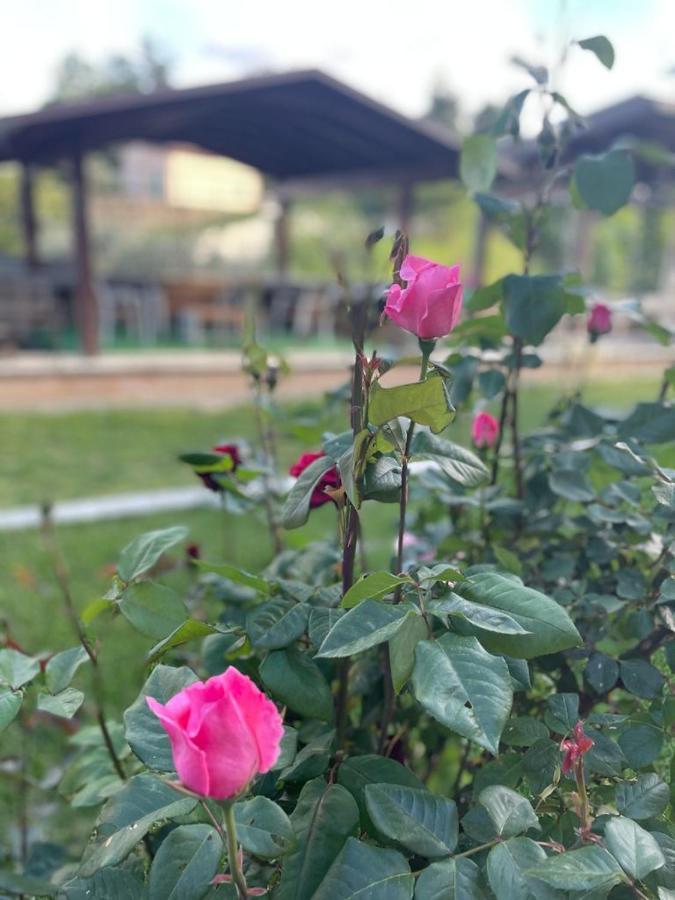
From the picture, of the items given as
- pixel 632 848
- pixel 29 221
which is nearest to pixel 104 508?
pixel 632 848

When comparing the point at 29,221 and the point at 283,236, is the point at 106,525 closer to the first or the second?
the point at 29,221

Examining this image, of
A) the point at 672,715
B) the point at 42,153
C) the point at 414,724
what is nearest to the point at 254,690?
the point at 672,715

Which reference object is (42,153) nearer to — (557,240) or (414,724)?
(414,724)

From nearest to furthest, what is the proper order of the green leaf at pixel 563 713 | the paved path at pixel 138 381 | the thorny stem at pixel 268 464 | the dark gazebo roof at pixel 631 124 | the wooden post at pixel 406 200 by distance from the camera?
1. the green leaf at pixel 563 713
2. the thorny stem at pixel 268 464
3. the paved path at pixel 138 381
4. the dark gazebo roof at pixel 631 124
5. the wooden post at pixel 406 200

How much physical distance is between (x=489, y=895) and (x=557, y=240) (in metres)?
18.6

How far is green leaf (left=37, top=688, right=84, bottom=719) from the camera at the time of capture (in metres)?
0.68

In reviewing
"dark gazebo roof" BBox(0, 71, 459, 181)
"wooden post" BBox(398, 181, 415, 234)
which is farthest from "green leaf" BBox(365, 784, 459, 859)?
"wooden post" BBox(398, 181, 415, 234)

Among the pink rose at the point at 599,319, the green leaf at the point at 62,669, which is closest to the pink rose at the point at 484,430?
the pink rose at the point at 599,319

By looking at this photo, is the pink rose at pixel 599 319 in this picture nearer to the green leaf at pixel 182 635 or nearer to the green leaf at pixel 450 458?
the green leaf at pixel 450 458

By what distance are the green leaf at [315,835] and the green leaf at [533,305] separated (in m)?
0.53

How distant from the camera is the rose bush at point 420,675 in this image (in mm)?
545

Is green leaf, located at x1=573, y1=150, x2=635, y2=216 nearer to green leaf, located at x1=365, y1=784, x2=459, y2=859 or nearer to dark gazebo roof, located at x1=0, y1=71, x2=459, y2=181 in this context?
green leaf, located at x1=365, y1=784, x2=459, y2=859

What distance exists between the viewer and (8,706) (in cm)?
69

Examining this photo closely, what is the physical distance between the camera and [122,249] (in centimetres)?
1319
